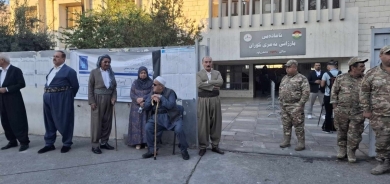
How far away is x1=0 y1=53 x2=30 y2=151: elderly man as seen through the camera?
5.45 metres

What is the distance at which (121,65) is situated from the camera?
5.92 metres

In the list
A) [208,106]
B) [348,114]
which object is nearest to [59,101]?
[208,106]

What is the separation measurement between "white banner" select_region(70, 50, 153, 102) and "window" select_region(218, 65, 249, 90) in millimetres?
12685

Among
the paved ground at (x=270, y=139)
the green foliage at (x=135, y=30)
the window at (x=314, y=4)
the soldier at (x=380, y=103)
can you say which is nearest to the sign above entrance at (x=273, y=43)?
the window at (x=314, y=4)

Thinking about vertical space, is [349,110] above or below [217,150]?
above

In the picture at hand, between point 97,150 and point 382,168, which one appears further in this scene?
point 97,150

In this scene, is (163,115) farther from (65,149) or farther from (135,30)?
(135,30)

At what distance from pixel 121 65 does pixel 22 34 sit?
6.73m

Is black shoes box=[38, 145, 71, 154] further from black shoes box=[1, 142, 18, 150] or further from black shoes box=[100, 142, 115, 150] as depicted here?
black shoes box=[1, 142, 18, 150]

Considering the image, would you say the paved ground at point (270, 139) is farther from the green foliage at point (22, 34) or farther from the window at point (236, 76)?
the window at point (236, 76)

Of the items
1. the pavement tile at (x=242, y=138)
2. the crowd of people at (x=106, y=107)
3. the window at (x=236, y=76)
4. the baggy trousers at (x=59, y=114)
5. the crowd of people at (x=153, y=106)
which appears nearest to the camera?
the crowd of people at (x=153, y=106)

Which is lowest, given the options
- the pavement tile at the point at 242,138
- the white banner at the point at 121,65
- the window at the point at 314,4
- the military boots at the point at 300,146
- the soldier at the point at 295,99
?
the pavement tile at the point at 242,138

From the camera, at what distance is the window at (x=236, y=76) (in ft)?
59.0

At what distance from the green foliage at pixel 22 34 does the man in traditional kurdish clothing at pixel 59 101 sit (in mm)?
5927
